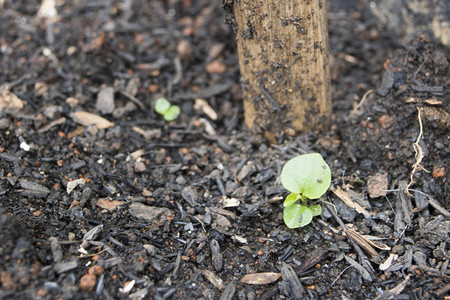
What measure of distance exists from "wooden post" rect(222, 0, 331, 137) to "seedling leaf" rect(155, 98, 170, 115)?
2.19ft

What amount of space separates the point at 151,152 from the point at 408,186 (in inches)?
68.1

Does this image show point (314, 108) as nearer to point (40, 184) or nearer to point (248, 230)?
point (248, 230)

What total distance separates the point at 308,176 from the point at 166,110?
1356mm

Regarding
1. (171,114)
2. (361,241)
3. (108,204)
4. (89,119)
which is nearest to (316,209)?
(361,241)

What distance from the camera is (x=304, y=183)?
2.28 metres

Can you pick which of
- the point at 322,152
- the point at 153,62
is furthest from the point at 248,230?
the point at 153,62

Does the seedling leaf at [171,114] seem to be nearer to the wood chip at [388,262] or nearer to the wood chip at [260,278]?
the wood chip at [260,278]

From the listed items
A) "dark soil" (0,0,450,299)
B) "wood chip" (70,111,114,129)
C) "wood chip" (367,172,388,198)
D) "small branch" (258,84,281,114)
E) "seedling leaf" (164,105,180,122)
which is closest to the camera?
"dark soil" (0,0,450,299)

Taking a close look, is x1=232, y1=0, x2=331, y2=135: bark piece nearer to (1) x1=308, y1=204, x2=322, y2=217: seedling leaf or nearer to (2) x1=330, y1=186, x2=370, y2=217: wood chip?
(2) x1=330, y1=186, x2=370, y2=217: wood chip

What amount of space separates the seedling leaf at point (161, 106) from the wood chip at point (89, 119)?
1.28 ft

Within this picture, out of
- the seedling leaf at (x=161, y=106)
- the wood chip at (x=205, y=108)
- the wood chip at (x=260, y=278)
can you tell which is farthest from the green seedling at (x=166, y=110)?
the wood chip at (x=260, y=278)

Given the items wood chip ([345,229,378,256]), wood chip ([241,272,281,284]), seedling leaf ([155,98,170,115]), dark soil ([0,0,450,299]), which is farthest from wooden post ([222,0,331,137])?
→ wood chip ([241,272,281,284])

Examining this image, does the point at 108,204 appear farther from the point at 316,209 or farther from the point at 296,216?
the point at 316,209

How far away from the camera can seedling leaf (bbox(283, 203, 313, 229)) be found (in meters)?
2.26
